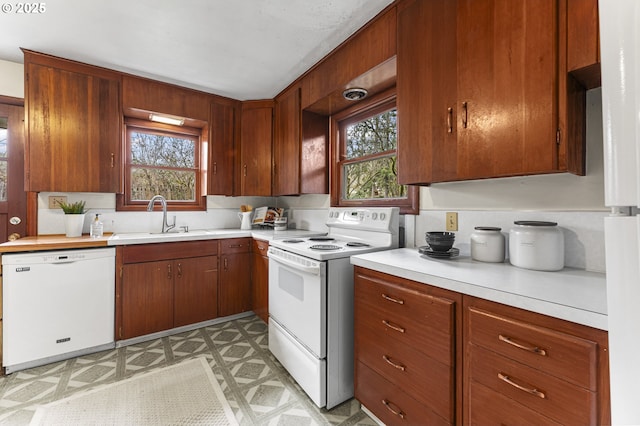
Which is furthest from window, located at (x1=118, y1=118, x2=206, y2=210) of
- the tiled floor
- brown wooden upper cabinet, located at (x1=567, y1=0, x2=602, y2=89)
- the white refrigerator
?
the white refrigerator

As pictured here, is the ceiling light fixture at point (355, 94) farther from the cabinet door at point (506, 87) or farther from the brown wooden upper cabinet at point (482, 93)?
the cabinet door at point (506, 87)

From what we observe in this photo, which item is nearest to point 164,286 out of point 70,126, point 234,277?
point 234,277

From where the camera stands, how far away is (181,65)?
2.51 m

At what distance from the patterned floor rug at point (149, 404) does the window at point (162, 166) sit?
1747 mm

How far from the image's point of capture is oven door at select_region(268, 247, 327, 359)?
1.64m

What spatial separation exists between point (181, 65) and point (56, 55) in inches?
38.7

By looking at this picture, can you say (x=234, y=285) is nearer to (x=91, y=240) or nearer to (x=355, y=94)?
(x=91, y=240)

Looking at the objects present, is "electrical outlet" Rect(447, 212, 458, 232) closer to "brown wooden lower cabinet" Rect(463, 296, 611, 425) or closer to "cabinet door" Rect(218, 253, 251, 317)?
"brown wooden lower cabinet" Rect(463, 296, 611, 425)

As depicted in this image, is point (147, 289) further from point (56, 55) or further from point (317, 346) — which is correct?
point (56, 55)

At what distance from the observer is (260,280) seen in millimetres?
2812

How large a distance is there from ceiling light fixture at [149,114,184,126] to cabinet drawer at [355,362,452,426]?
2971mm

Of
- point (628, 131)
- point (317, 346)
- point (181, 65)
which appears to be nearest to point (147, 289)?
point (317, 346)

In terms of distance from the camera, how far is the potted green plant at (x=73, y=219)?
243cm

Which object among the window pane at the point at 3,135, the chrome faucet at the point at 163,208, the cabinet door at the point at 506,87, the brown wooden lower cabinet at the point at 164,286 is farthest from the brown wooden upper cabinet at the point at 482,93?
the window pane at the point at 3,135
